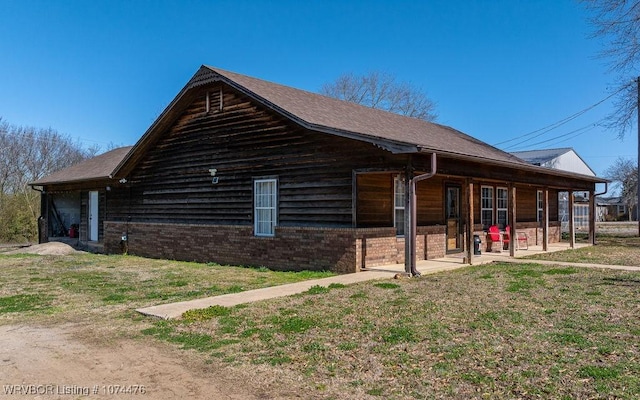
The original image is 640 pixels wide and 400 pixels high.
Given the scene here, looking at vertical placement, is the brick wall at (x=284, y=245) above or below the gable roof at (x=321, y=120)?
below

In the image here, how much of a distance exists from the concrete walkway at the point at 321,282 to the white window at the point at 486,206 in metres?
1.51

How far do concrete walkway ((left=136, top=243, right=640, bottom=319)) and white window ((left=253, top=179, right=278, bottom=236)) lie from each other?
3391 millimetres

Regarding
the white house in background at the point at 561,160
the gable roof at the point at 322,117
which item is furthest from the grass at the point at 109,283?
the white house in background at the point at 561,160

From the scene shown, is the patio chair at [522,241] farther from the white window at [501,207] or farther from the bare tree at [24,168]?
the bare tree at [24,168]

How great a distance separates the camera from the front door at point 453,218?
49.3 feet

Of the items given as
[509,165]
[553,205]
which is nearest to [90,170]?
[509,165]

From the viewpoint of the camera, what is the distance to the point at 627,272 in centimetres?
1158

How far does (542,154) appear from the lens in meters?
44.7

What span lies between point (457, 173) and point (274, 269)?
203 inches

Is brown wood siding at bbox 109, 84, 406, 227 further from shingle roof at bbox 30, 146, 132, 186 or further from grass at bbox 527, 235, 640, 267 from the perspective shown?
grass at bbox 527, 235, 640, 267

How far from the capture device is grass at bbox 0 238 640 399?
4.46m

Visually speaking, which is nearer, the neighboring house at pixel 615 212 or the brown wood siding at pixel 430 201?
the brown wood siding at pixel 430 201

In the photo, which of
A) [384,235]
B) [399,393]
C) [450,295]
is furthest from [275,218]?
[399,393]

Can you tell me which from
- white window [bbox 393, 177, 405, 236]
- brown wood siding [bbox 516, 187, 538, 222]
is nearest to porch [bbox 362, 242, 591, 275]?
white window [bbox 393, 177, 405, 236]
